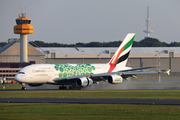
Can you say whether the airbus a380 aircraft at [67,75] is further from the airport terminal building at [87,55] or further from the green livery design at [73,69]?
the airport terminal building at [87,55]

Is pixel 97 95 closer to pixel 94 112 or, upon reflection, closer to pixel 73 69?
pixel 94 112

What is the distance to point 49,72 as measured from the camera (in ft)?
209

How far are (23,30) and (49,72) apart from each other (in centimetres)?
6880

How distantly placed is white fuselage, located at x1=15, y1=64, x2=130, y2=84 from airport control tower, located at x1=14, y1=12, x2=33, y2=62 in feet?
213

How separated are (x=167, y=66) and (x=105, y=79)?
3675 inches

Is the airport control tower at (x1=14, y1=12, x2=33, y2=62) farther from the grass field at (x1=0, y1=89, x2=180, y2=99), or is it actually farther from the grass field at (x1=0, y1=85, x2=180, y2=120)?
the grass field at (x1=0, y1=85, x2=180, y2=120)

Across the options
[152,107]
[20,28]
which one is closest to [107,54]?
[20,28]

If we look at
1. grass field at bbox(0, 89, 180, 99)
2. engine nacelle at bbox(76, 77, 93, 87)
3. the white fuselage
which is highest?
the white fuselage

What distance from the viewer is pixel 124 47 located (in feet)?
236

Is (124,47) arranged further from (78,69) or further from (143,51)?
(143,51)

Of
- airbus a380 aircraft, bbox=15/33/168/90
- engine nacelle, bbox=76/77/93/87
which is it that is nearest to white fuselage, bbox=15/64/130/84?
airbus a380 aircraft, bbox=15/33/168/90

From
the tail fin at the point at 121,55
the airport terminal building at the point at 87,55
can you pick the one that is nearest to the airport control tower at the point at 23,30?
the airport terminal building at the point at 87,55

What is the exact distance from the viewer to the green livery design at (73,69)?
6531 cm

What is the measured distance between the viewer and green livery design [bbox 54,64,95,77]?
65312 millimetres
